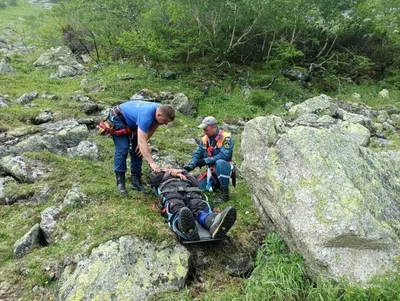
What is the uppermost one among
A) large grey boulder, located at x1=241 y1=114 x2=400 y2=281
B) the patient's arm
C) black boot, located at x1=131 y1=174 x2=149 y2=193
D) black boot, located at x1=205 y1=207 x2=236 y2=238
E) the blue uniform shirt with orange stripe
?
large grey boulder, located at x1=241 y1=114 x2=400 y2=281

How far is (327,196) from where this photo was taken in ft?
14.9

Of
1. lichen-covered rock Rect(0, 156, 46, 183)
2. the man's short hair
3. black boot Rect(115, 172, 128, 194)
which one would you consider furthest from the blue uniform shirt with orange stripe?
lichen-covered rock Rect(0, 156, 46, 183)

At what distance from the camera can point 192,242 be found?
5395 millimetres

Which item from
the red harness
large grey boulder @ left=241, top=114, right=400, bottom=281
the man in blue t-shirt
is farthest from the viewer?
the red harness

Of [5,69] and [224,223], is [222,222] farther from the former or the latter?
[5,69]

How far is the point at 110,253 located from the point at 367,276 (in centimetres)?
327

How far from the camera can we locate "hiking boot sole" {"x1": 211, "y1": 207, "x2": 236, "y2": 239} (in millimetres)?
5180

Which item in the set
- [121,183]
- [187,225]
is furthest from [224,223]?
[121,183]

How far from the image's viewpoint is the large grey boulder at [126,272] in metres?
4.69

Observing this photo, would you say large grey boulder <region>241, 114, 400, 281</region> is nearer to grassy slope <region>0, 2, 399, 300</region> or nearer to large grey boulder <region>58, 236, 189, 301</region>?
grassy slope <region>0, 2, 399, 300</region>

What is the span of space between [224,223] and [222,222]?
4 cm

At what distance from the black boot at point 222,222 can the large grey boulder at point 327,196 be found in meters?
0.57

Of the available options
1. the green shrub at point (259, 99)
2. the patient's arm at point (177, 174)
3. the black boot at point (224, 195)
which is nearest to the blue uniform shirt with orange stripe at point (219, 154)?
the black boot at point (224, 195)

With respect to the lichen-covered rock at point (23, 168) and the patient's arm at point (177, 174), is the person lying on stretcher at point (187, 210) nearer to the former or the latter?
the patient's arm at point (177, 174)
